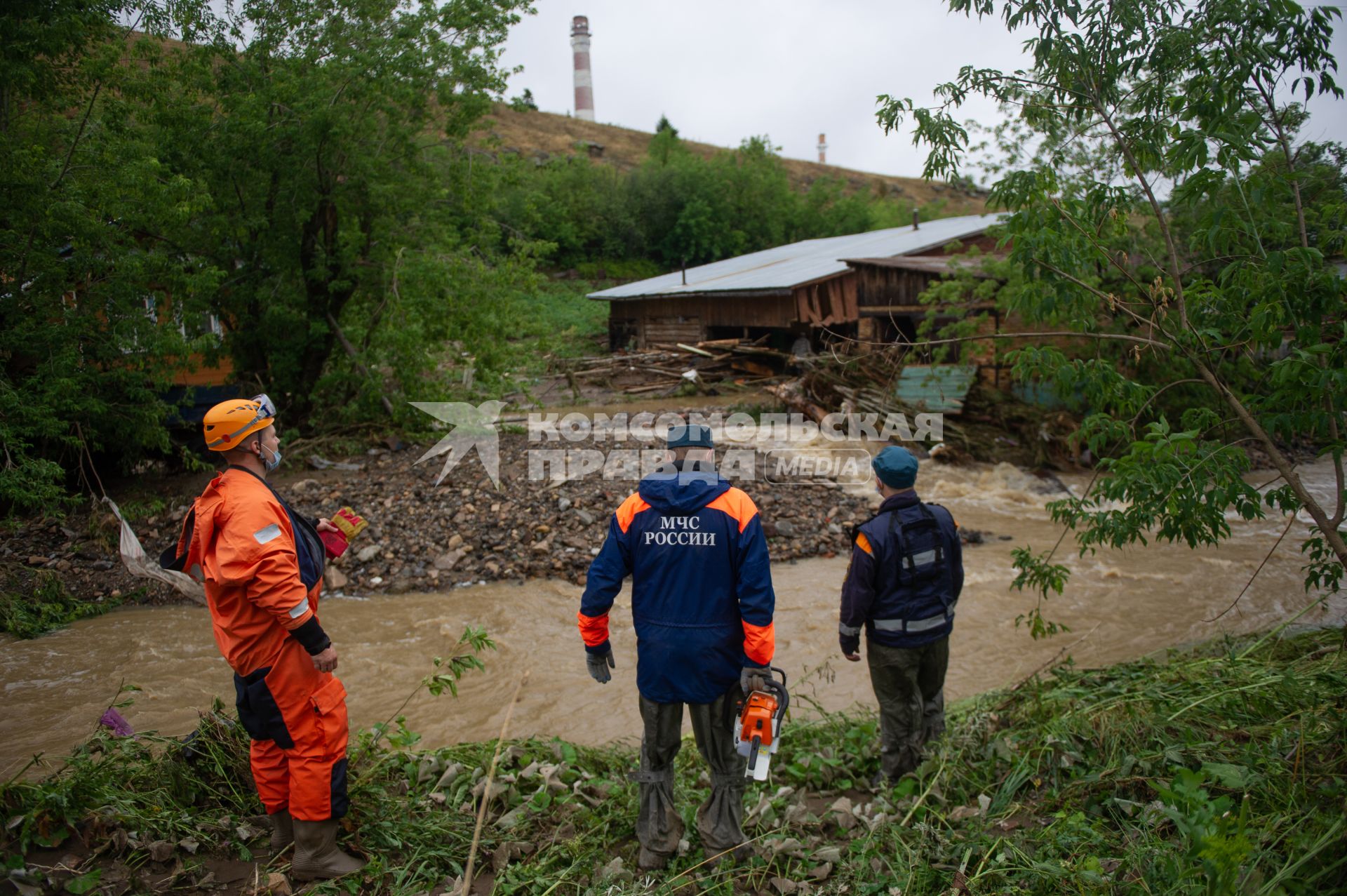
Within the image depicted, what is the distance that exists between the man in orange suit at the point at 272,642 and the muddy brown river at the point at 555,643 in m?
2.43

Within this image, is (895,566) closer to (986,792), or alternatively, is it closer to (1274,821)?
(986,792)

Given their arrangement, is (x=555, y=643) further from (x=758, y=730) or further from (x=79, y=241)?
(x=79, y=241)

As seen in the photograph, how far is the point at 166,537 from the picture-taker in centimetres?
973

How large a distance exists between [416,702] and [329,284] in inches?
330

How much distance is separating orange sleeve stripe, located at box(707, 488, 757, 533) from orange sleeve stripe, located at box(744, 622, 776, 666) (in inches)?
15.6

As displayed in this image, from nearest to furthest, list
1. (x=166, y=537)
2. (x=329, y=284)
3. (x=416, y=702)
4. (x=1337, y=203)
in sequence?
(x=1337, y=203)
(x=416, y=702)
(x=166, y=537)
(x=329, y=284)

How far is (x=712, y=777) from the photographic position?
3523 mm

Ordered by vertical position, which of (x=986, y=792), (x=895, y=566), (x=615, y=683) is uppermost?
(x=895, y=566)

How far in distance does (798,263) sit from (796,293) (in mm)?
4484

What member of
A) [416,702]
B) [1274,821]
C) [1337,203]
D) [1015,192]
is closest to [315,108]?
[416,702]

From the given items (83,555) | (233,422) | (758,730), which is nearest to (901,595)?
(758,730)

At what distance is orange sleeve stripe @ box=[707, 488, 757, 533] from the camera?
3.35m

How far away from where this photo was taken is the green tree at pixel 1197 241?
11.7ft

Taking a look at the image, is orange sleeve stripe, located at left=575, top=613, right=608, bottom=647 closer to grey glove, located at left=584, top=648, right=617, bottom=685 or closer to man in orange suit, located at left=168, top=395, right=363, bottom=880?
grey glove, located at left=584, top=648, right=617, bottom=685
